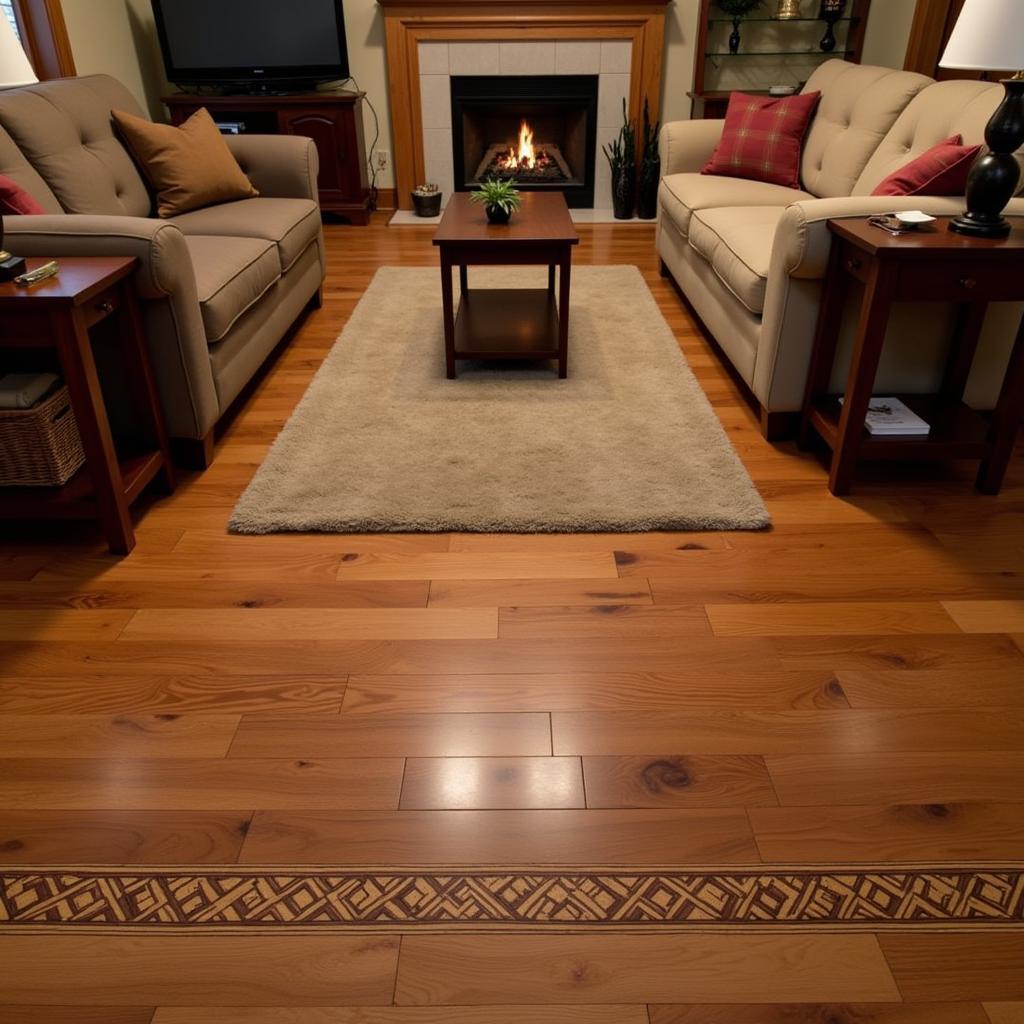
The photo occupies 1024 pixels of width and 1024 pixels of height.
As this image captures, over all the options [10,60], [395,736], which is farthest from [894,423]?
[10,60]

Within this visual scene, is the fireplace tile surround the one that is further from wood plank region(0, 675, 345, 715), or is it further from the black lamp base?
wood plank region(0, 675, 345, 715)

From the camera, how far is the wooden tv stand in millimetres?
4812

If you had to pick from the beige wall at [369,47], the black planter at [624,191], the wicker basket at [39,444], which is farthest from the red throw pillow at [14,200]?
the black planter at [624,191]

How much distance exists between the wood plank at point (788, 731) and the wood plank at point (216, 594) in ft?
1.76

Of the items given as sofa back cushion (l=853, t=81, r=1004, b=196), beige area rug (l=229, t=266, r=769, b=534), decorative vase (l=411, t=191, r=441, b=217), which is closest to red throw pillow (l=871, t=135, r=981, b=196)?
sofa back cushion (l=853, t=81, r=1004, b=196)

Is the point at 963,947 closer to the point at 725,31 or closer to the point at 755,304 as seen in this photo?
the point at 755,304

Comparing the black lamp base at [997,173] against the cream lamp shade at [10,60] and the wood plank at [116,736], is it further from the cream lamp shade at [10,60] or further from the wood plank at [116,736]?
the cream lamp shade at [10,60]

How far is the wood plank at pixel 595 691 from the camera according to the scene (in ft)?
4.98

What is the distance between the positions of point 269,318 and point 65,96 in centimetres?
98

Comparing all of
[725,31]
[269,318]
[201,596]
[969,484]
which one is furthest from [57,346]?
[725,31]

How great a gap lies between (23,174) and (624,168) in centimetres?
365

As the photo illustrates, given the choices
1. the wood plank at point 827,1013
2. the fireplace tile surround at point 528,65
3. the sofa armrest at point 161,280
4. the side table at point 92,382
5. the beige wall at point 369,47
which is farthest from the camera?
the fireplace tile surround at point 528,65

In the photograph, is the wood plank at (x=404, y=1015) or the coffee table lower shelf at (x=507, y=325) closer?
the wood plank at (x=404, y=1015)

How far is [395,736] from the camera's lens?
4.78 feet
